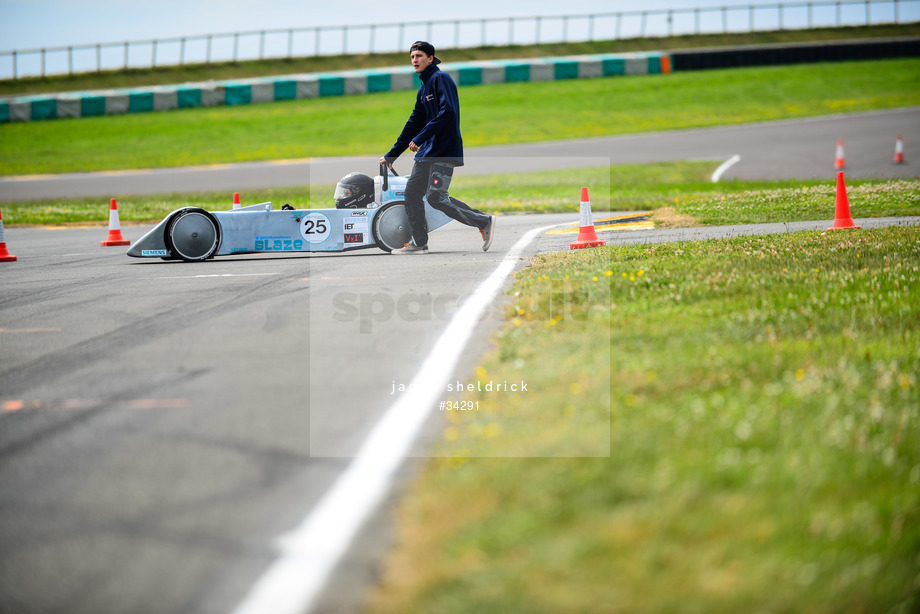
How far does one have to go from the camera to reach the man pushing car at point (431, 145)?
970 cm

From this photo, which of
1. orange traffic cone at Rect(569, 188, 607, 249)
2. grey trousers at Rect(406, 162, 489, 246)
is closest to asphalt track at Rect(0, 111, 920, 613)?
grey trousers at Rect(406, 162, 489, 246)

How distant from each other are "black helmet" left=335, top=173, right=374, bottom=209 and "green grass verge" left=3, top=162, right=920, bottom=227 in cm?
513

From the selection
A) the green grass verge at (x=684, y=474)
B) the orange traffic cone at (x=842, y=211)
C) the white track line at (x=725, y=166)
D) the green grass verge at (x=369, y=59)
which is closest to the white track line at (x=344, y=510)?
the green grass verge at (x=684, y=474)

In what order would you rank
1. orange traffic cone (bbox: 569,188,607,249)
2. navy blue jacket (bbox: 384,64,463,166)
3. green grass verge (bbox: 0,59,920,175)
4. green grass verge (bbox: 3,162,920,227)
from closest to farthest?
navy blue jacket (bbox: 384,64,463,166), orange traffic cone (bbox: 569,188,607,249), green grass verge (bbox: 3,162,920,227), green grass verge (bbox: 0,59,920,175)

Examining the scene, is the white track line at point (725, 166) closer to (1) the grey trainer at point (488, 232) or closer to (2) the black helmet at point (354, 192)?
(1) the grey trainer at point (488, 232)

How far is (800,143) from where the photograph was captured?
2897 centimetres

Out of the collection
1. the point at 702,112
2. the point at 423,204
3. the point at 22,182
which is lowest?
the point at 423,204

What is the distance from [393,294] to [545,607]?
5194 mm

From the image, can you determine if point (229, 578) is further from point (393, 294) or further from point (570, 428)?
point (393, 294)

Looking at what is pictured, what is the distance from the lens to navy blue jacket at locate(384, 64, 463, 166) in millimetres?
9695

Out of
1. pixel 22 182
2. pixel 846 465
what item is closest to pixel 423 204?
pixel 846 465

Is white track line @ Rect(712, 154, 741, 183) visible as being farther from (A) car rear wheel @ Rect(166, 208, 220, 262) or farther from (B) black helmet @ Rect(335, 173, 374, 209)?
(A) car rear wheel @ Rect(166, 208, 220, 262)

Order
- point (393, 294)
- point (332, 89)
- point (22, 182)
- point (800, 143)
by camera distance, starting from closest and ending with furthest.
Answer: point (393, 294)
point (800, 143)
point (22, 182)
point (332, 89)

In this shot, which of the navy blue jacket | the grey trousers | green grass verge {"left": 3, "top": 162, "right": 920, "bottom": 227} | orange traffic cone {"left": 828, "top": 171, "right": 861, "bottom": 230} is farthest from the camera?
green grass verge {"left": 3, "top": 162, "right": 920, "bottom": 227}
